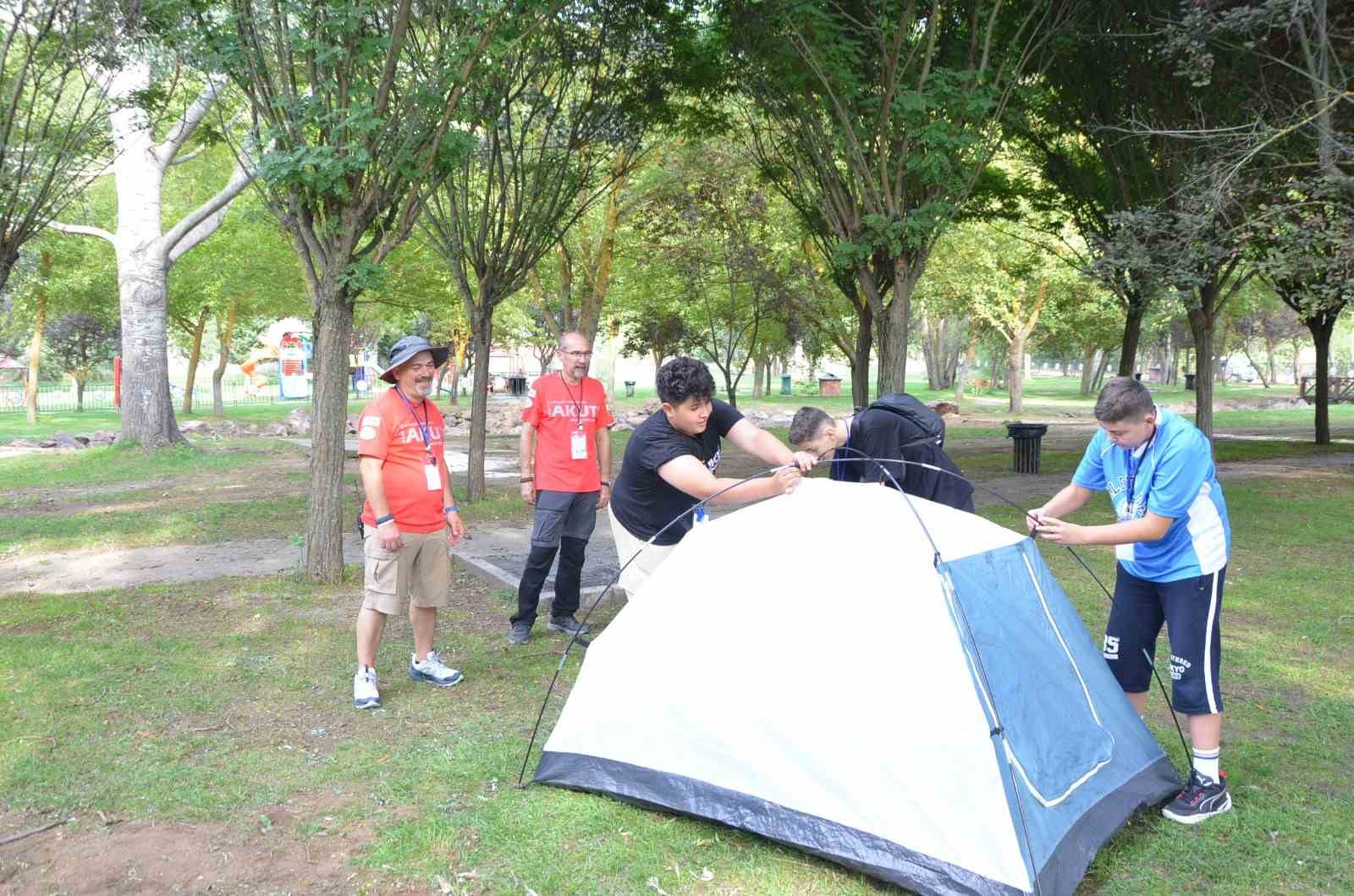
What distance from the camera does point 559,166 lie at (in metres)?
12.5

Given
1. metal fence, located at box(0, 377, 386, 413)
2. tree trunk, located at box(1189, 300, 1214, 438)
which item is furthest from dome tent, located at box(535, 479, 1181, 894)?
metal fence, located at box(0, 377, 386, 413)

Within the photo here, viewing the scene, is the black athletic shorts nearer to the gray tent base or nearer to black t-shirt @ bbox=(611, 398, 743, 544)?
the gray tent base

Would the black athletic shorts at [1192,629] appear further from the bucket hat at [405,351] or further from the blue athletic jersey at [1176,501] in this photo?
the bucket hat at [405,351]

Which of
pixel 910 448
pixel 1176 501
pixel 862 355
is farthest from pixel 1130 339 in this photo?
pixel 1176 501

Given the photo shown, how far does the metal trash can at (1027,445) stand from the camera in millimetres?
15234

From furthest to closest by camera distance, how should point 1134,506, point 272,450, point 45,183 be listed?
1. point 272,450
2. point 45,183
3. point 1134,506

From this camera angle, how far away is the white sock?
13.4 feet

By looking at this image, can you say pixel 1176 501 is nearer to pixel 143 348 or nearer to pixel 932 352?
pixel 143 348

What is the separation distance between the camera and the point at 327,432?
7707mm

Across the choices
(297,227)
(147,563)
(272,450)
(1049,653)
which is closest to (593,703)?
(1049,653)

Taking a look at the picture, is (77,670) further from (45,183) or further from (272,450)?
(272,450)

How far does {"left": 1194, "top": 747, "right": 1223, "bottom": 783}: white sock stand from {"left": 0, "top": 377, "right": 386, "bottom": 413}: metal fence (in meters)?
37.4

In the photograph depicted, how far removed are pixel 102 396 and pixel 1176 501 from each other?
47.3 meters

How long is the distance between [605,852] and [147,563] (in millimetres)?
6753
